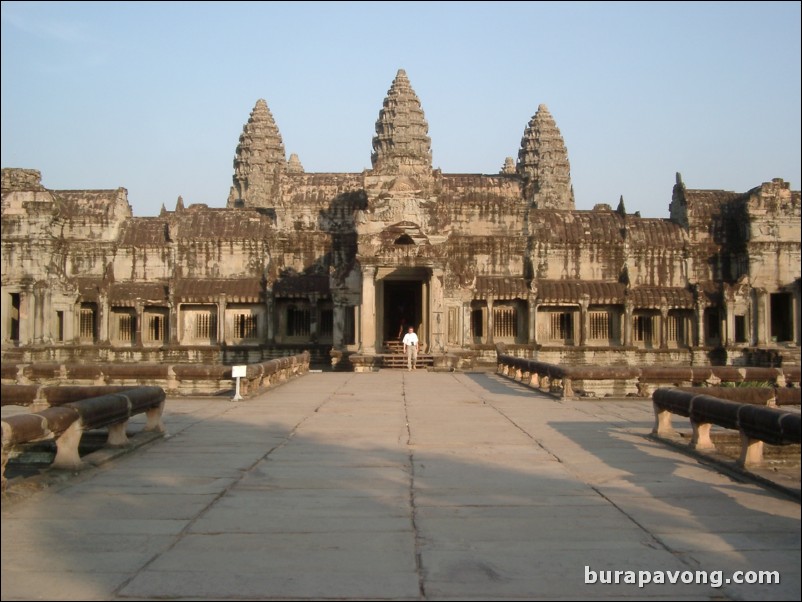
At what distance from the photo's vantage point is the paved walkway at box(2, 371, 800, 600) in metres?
5.93

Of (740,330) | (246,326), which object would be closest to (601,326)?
(740,330)

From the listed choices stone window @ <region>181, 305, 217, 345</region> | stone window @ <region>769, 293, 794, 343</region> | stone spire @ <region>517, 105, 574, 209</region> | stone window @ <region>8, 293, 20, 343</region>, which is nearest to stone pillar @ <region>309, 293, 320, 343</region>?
stone window @ <region>181, 305, 217, 345</region>

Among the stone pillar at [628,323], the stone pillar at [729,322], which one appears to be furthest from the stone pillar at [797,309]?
the stone pillar at [628,323]

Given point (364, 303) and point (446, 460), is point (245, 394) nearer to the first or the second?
point (446, 460)

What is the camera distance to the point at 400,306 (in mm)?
40750

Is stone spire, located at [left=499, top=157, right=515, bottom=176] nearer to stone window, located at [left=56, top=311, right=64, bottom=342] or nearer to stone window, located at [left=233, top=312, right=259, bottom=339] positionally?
stone window, located at [left=233, top=312, right=259, bottom=339]

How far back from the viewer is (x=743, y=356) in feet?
138

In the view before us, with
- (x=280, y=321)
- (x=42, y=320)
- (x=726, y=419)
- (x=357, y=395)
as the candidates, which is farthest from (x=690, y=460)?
(x=42, y=320)

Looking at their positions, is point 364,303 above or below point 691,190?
below

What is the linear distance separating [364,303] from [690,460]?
22402 millimetres

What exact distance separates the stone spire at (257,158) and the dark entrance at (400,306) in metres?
35.1

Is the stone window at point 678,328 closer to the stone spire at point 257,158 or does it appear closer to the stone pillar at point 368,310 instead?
the stone pillar at point 368,310

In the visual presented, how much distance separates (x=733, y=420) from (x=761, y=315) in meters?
35.8

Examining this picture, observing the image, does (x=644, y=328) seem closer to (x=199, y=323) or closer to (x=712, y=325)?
(x=712, y=325)
